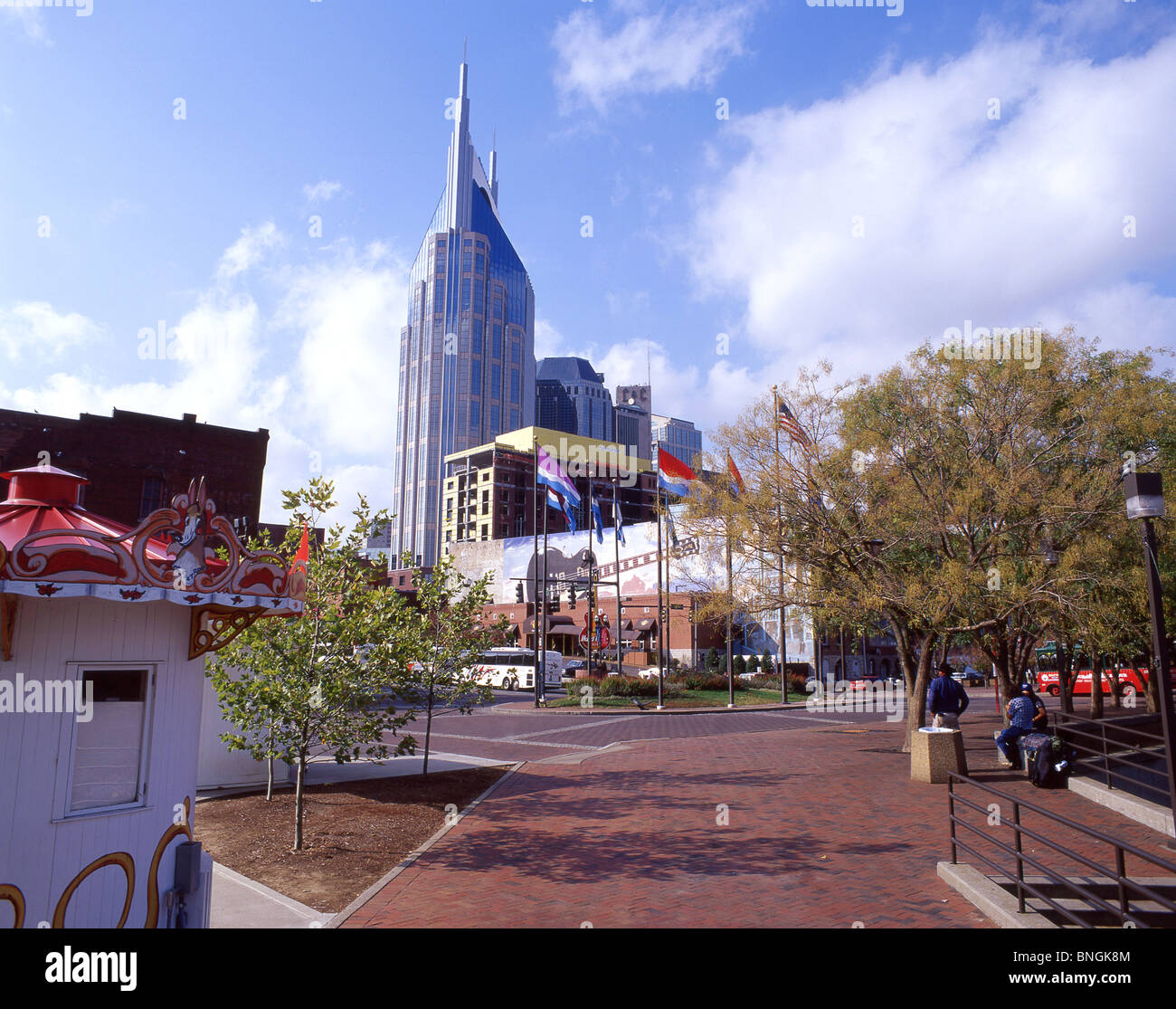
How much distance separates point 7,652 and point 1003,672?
25.0m

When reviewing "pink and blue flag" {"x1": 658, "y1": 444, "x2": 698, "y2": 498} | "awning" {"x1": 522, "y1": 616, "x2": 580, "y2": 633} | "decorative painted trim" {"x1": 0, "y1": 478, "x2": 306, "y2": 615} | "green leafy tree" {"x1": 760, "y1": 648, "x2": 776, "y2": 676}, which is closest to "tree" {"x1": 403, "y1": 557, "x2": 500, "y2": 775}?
"decorative painted trim" {"x1": 0, "y1": 478, "x2": 306, "y2": 615}

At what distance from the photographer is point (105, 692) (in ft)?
22.7

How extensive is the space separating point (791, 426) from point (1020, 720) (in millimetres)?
8069

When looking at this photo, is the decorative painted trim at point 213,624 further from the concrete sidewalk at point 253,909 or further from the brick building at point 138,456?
the brick building at point 138,456

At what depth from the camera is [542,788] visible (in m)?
15.1

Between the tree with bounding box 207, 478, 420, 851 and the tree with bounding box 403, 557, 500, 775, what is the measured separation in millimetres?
3330

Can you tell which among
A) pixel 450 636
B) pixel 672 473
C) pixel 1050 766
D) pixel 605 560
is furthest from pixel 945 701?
pixel 605 560

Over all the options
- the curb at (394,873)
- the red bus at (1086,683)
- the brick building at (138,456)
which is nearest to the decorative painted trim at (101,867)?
the curb at (394,873)

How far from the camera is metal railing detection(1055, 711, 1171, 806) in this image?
12.1 metres

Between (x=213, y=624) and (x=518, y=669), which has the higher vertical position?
(x=213, y=624)

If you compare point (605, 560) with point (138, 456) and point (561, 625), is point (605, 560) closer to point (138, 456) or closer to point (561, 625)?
point (561, 625)

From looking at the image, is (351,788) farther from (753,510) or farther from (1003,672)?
(1003,672)

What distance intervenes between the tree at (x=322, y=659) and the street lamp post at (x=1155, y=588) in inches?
351

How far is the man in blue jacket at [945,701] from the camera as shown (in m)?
15.0
